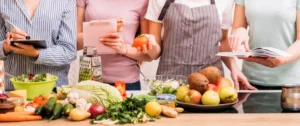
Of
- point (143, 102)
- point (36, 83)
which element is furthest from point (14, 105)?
point (143, 102)

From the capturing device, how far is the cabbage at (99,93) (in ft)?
6.66

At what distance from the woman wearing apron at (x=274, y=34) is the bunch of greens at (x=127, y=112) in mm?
958

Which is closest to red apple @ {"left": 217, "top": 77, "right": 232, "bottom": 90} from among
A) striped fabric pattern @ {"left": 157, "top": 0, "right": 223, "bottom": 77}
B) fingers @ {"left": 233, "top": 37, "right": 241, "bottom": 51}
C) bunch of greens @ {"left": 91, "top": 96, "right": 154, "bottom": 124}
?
fingers @ {"left": 233, "top": 37, "right": 241, "bottom": 51}

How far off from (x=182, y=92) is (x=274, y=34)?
92cm

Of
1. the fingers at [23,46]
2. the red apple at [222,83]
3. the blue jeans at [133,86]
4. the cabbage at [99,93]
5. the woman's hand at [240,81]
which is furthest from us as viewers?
the blue jeans at [133,86]

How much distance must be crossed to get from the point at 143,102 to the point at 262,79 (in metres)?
1.10

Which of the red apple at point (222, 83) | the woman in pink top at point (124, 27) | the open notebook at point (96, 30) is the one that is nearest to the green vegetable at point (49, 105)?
the open notebook at point (96, 30)

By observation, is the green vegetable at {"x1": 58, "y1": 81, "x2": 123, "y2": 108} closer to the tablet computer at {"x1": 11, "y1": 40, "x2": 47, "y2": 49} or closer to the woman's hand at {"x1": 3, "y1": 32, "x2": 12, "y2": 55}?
the tablet computer at {"x1": 11, "y1": 40, "x2": 47, "y2": 49}

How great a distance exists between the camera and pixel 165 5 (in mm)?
2846

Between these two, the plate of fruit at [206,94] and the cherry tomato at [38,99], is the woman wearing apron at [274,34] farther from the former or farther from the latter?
the cherry tomato at [38,99]

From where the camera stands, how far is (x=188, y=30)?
2.84 m

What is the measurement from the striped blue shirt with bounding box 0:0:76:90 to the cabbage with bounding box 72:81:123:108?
69 cm

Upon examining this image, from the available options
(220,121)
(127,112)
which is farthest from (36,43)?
(220,121)

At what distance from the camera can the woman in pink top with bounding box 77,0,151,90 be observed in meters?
2.89
